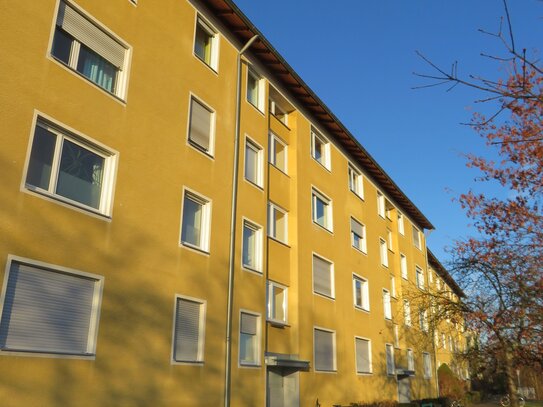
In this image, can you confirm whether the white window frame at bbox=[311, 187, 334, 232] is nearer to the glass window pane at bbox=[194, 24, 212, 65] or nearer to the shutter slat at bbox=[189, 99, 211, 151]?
the shutter slat at bbox=[189, 99, 211, 151]

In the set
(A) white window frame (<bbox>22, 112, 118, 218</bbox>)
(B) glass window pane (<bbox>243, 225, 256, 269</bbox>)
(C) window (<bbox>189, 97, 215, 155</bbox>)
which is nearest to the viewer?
(A) white window frame (<bbox>22, 112, 118, 218</bbox>)

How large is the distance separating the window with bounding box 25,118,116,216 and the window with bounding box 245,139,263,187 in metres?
5.92

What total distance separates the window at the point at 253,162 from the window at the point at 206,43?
2.62 metres

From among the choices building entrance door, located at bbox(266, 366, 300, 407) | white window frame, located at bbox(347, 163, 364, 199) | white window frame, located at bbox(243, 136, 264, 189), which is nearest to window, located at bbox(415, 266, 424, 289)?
white window frame, located at bbox(347, 163, 364, 199)

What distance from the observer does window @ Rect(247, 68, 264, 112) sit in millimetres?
17344

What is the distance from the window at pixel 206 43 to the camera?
15.0m

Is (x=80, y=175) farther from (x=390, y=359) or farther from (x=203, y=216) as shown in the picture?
(x=390, y=359)

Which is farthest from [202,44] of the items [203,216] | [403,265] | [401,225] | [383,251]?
[401,225]

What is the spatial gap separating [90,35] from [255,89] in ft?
24.7

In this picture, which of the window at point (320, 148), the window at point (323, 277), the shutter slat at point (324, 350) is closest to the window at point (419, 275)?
the window at point (320, 148)

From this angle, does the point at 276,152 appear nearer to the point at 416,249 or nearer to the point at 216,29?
the point at 216,29

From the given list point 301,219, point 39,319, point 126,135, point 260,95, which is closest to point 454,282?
point 301,219

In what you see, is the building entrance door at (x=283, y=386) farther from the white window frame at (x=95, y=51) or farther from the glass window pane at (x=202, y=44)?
the glass window pane at (x=202, y=44)

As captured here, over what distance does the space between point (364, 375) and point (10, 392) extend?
54.0ft
